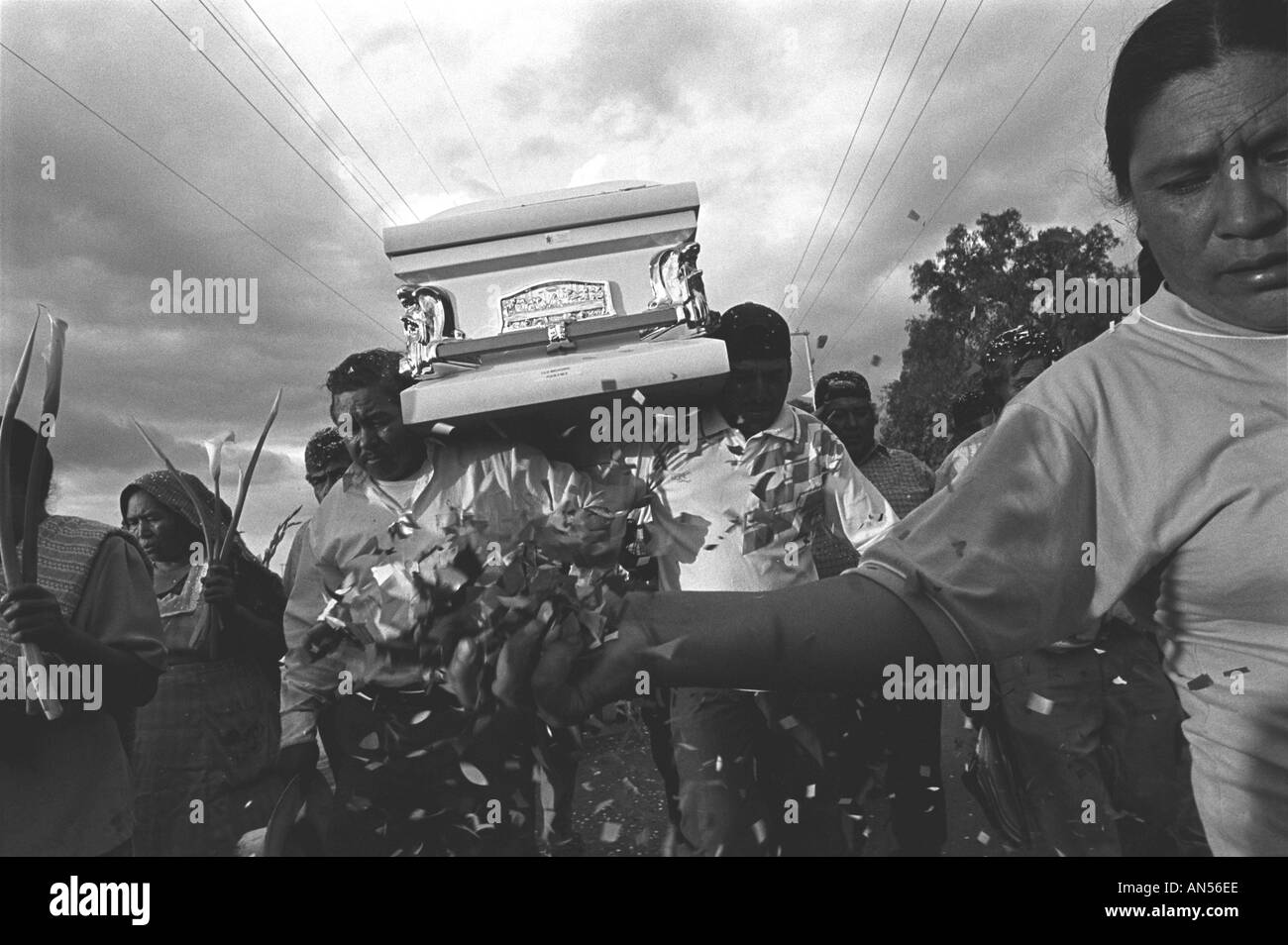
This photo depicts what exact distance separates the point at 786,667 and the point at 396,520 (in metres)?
1.80

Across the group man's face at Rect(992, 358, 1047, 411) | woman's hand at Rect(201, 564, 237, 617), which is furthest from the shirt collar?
woman's hand at Rect(201, 564, 237, 617)

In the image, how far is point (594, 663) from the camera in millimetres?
939

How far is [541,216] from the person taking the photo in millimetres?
2465

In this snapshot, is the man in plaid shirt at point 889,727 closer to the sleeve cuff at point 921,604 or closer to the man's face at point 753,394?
the man's face at point 753,394

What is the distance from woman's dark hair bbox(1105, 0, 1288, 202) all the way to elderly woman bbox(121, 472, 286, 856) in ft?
7.48

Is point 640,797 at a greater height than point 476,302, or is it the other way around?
point 476,302

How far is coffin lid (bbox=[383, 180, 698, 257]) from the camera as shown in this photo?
2465 mm

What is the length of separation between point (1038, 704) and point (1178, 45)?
170 centimetres

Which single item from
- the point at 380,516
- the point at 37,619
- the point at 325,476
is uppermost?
the point at 325,476

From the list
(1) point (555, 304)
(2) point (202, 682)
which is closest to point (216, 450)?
(2) point (202, 682)

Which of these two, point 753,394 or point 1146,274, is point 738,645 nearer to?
point 1146,274

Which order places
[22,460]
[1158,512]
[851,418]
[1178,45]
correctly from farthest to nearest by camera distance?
[851,418]
[22,460]
[1178,45]
[1158,512]
